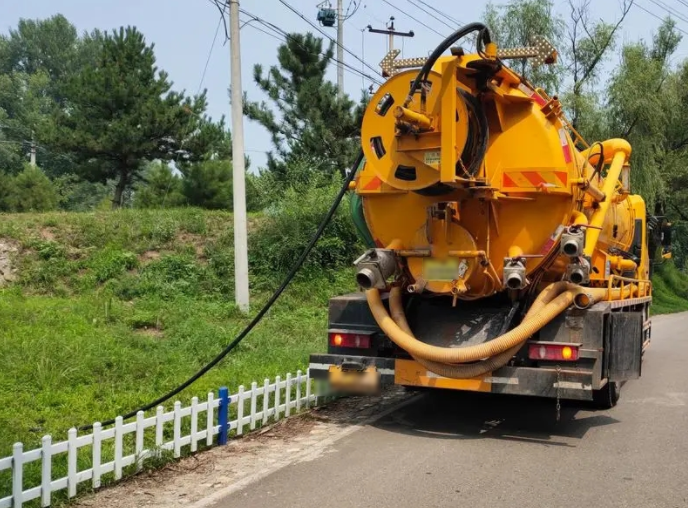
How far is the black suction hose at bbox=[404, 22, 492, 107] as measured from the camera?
17.9 feet

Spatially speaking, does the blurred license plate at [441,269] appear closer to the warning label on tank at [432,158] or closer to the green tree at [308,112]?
the warning label on tank at [432,158]

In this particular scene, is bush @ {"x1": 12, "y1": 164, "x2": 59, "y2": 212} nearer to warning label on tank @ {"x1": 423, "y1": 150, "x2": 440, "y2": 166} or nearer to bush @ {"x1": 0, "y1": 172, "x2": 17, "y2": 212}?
bush @ {"x1": 0, "y1": 172, "x2": 17, "y2": 212}

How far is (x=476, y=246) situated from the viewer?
20.6ft

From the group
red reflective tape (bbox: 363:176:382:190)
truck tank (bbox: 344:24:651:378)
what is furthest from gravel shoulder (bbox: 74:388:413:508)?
red reflective tape (bbox: 363:176:382:190)

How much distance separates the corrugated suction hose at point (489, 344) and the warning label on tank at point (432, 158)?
5.30 feet

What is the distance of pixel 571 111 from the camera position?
73.9 feet

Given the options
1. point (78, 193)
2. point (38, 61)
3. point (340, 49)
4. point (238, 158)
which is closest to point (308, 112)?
point (340, 49)

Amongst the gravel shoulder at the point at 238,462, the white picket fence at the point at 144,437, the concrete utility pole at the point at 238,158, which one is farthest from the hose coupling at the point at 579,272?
the concrete utility pole at the point at 238,158

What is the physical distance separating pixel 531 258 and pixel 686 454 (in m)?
2.18

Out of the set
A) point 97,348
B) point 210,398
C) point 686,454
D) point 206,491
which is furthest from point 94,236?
point 686,454

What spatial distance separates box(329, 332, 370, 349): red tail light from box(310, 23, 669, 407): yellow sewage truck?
1 centimetres

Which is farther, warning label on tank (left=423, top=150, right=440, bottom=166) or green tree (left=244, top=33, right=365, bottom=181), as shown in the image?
green tree (left=244, top=33, right=365, bottom=181)

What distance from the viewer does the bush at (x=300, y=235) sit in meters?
14.4

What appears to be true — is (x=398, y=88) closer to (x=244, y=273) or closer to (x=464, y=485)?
(x=464, y=485)
